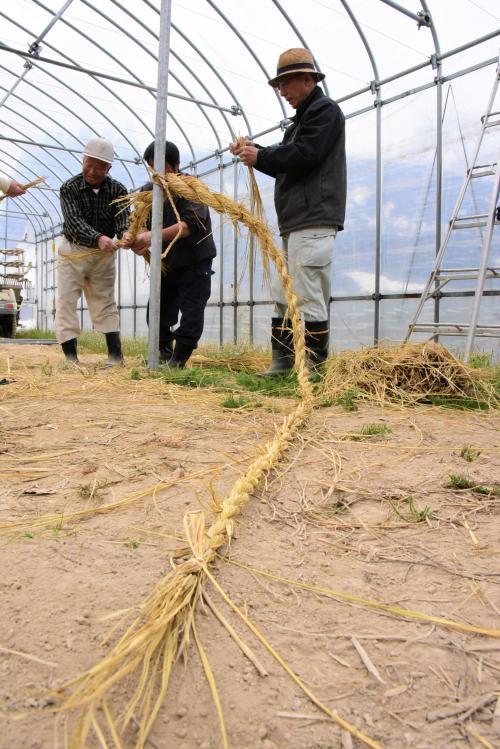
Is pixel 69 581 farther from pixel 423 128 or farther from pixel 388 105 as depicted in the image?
pixel 388 105

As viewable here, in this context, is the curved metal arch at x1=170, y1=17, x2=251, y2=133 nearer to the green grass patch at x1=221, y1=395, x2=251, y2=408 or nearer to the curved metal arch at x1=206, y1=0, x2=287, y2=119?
the curved metal arch at x1=206, y1=0, x2=287, y2=119

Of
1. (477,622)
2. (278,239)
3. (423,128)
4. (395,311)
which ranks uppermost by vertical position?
(423,128)

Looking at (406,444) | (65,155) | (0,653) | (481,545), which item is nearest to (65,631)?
(0,653)

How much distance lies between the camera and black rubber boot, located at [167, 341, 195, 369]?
3789 millimetres

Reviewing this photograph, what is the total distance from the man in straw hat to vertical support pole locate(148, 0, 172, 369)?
70 centimetres

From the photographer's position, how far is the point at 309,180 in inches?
126

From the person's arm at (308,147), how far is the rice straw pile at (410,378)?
1.18m

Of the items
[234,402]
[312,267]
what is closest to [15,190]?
[312,267]

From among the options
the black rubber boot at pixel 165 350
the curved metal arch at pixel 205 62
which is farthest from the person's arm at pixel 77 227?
the curved metal arch at pixel 205 62

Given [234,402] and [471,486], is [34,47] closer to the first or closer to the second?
[234,402]

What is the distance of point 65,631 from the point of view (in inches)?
30.5

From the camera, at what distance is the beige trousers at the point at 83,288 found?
13.6 feet

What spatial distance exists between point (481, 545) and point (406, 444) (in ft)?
2.47

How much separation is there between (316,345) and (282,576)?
2366mm
